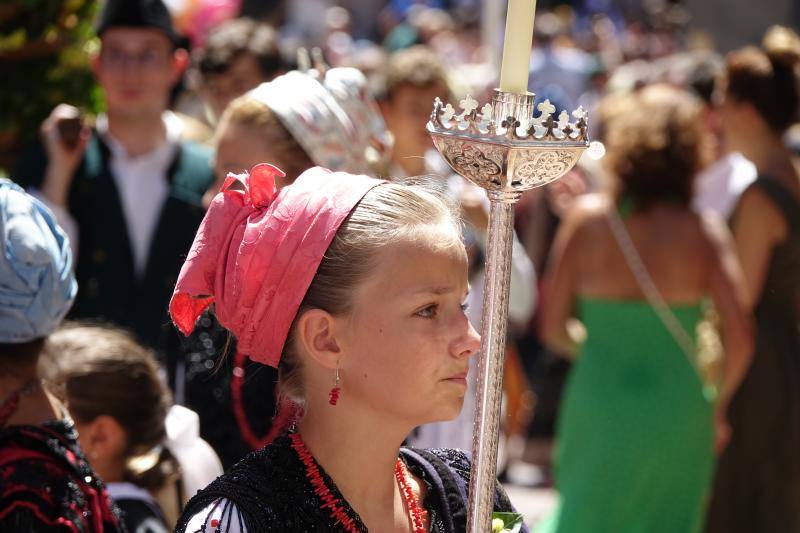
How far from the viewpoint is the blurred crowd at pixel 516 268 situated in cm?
314

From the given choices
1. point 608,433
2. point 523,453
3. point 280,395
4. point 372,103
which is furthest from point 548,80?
point 280,395

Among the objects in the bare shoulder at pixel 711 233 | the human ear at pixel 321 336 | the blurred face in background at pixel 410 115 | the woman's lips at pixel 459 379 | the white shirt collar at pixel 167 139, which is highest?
the blurred face in background at pixel 410 115

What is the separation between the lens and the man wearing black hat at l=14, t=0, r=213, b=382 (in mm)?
4148

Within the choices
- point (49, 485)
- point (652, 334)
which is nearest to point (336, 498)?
point (49, 485)

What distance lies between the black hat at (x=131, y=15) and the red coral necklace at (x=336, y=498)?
282 centimetres

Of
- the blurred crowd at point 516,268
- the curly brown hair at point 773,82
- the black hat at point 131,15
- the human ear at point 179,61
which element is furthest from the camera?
the curly brown hair at point 773,82

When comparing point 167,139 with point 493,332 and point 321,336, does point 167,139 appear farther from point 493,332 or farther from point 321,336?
point 493,332

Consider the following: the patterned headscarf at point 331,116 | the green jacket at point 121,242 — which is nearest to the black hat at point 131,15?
the green jacket at point 121,242

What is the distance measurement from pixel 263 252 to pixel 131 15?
2.78 m

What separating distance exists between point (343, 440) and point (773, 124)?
3.87 m

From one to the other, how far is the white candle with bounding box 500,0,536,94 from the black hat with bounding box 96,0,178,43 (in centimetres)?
313

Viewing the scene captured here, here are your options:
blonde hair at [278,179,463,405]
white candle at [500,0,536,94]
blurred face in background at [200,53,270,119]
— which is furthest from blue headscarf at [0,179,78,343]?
blurred face in background at [200,53,270,119]

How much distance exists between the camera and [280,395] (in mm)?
2158

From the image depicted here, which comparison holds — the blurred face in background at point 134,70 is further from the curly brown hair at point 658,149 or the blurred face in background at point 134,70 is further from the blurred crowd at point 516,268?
the curly brown hair at point 658,149
